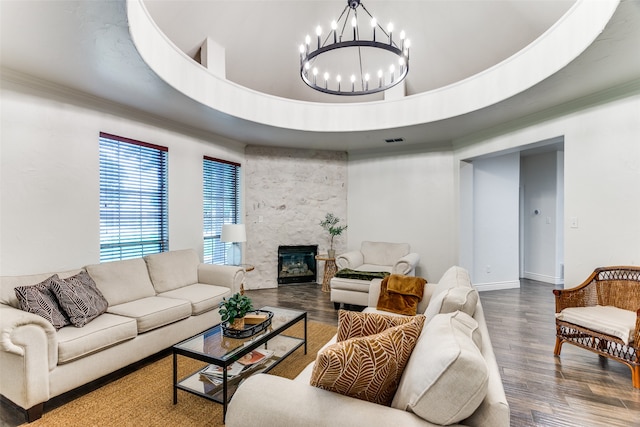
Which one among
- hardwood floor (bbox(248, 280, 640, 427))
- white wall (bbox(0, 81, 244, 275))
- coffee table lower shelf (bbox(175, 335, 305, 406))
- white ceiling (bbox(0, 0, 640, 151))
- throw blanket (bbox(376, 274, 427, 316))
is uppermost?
white ceiling (bbox(0, 0, 640, 151))

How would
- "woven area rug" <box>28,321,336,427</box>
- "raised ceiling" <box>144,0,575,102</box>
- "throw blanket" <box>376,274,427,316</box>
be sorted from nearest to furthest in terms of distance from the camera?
"woven area rug" <box>28,321,336,427</box>
"throw blanket" <box>376,274,427,316</box>
"raised ceiling" <box>144,0,575,102</box>

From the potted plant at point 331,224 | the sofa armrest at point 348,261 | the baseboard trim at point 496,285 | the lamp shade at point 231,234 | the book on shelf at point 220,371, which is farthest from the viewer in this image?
the potted plant at point 331,224

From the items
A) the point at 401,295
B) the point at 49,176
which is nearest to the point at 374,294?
the point at 401,295

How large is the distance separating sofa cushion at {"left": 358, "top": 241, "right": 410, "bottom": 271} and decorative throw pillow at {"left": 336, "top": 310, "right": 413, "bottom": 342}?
11.4 feet

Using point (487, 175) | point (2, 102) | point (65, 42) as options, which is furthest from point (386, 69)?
point (2, 102)

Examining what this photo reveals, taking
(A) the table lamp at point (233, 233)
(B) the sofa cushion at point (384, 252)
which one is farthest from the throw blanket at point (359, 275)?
(A) the table lamp at point (233, 233)

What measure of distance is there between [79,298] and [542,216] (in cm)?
729

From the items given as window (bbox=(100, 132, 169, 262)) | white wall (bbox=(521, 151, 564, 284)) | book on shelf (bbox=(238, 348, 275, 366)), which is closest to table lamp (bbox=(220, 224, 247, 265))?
window (bbox=(100, 132, 169, 262))

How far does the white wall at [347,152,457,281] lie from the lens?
5318mm

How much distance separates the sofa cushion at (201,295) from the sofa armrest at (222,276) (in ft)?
0.25

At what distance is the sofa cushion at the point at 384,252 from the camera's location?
16.5ft

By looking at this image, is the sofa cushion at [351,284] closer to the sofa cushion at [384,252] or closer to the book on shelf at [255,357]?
the sofa cushion at [384,252]

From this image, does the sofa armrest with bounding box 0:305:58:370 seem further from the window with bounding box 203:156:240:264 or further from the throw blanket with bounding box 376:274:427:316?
the window with bounding box 203:156:240:264

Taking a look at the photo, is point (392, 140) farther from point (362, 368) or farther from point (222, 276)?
point (362, 368)
